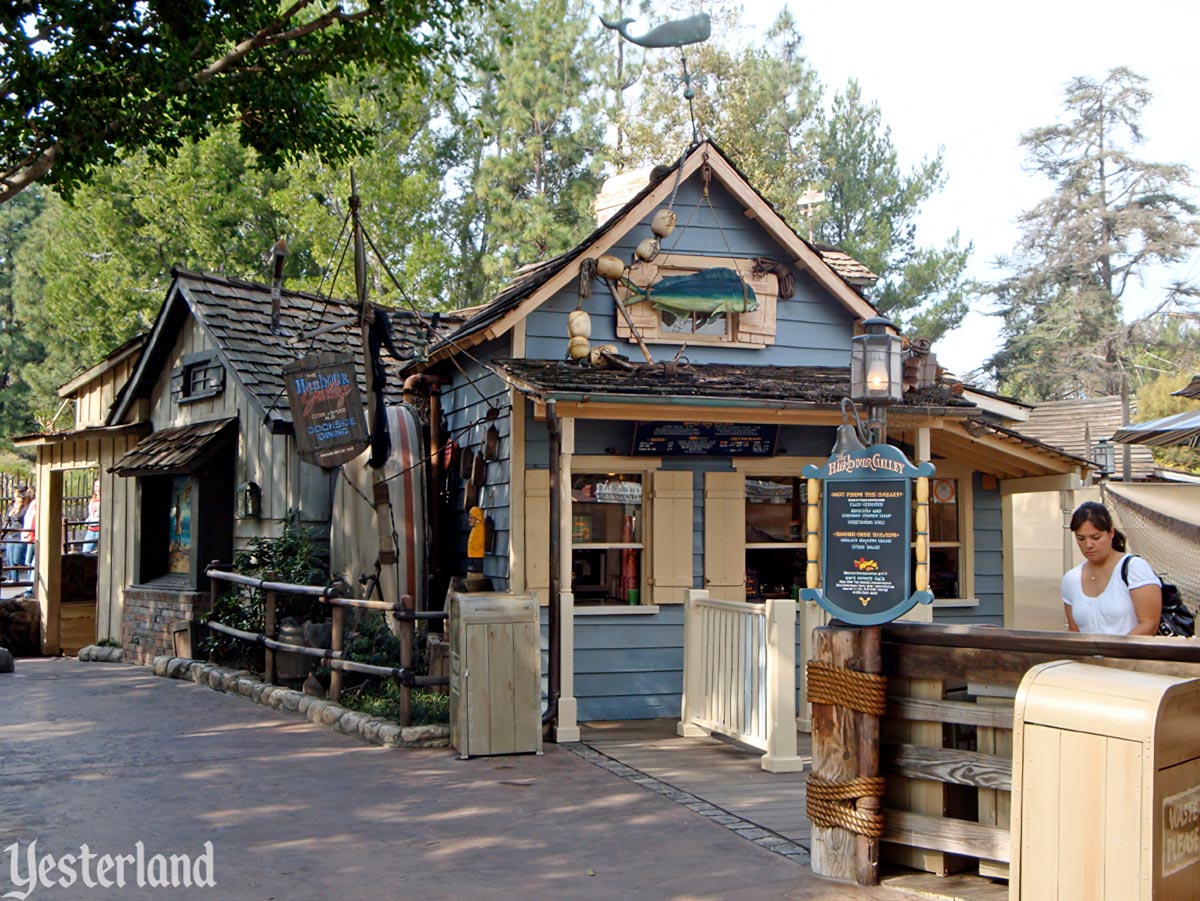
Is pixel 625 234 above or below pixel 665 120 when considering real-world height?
below

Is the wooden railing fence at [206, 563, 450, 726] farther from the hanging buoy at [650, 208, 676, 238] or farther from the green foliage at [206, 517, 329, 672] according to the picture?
the hanging buoy at [650, 208, 676, 238]

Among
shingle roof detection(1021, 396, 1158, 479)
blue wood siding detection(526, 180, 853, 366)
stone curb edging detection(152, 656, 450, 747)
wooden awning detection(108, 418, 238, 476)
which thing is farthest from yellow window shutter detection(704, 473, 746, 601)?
shingle roof detection(1021, 396, 1158, 479)

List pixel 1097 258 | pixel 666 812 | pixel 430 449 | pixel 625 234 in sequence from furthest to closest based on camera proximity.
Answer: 1. pixel 1097 258
2. pixel 430 449
3. pixel 625 234
4. pixel 666 812

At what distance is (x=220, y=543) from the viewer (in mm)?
14711

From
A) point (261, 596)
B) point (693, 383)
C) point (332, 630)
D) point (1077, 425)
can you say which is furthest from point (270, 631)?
point (1077, 425)

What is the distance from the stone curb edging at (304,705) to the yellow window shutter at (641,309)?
13.9 feet

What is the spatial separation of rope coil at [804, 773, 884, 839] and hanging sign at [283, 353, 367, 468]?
659 centimetres

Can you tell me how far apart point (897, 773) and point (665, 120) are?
28.5m

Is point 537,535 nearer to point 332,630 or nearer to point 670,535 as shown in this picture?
point 670,535

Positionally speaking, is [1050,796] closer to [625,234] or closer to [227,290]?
[625,234]

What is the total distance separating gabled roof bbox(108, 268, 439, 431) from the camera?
14297 millimetres

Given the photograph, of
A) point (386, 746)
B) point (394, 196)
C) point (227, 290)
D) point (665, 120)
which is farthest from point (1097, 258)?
point (386, 746)

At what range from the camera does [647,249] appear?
11.5 metres

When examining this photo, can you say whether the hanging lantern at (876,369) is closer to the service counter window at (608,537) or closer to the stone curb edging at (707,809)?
the stone curb edging at (707,809)
